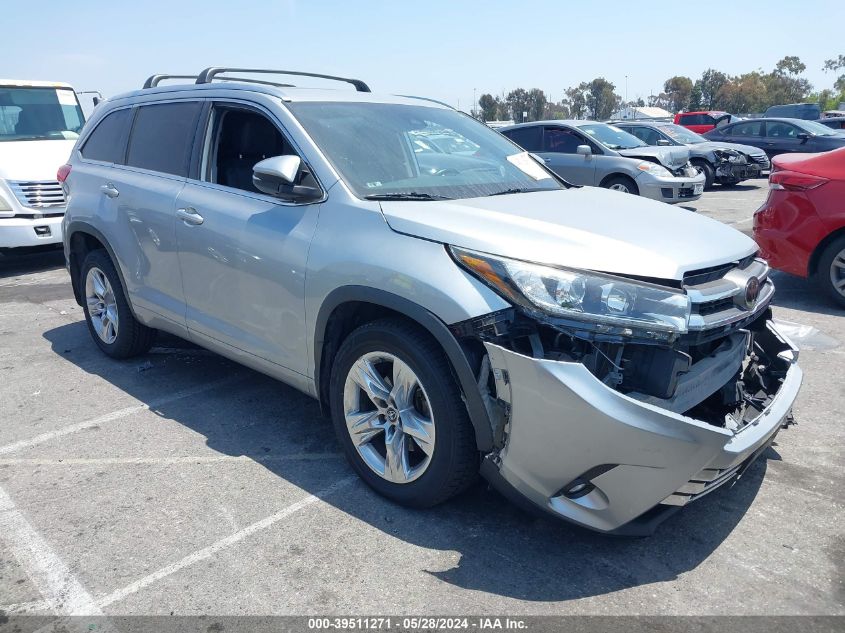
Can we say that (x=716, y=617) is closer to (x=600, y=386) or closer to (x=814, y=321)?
(x=600, y=386)

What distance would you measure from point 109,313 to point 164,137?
1478 mm

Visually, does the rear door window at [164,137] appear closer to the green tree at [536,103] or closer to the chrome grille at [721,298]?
the chrome grille at [721,298]

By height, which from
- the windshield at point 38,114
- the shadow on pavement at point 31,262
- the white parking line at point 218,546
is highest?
the windshield at point 38,114

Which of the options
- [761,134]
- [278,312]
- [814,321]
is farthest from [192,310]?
[761,134]

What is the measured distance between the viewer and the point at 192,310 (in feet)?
14.0

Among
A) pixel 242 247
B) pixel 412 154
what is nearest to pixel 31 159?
pixel 242 247

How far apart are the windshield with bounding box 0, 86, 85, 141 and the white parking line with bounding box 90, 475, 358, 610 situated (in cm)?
850

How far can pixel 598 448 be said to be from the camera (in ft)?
8.23

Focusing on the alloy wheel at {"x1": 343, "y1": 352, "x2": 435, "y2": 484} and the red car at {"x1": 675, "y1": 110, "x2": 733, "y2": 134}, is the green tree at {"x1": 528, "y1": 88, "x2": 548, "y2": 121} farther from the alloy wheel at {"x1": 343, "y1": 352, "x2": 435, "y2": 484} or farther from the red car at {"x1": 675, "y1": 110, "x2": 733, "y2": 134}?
the alloy wheel at {"x1": 343, "y1": 352, "x2": 435, "y2": 484}

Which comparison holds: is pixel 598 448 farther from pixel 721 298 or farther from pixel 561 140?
pixel 561 140

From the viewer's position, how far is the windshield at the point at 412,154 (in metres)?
3.51

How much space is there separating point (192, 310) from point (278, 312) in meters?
0.93

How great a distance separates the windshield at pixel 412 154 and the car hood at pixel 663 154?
863 cm

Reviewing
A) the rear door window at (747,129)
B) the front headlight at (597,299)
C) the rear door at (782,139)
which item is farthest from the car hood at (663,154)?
the front headlight at (597,299)
